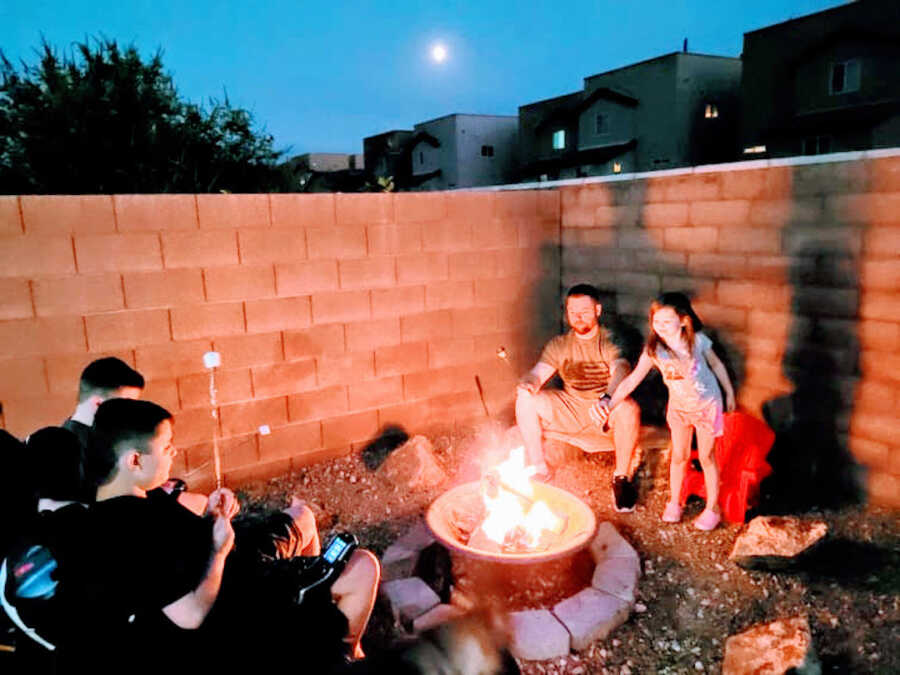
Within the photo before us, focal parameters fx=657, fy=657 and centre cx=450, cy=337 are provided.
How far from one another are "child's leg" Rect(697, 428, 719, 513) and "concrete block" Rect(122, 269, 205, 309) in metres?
3.73

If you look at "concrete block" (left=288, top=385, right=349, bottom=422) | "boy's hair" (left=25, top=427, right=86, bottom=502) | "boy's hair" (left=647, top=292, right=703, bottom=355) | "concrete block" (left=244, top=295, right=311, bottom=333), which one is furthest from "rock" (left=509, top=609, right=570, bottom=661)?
"concrete block" (left=244, top=295, right=311, bottom=333)

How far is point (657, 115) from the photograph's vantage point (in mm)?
28281

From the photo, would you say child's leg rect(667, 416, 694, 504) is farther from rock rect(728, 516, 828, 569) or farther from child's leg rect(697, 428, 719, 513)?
rock rect(728, 516, 828, 569)

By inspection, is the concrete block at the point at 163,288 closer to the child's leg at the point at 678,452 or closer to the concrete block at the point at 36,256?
the concrete block at the point at 36,256

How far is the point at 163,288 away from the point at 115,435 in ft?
9.09

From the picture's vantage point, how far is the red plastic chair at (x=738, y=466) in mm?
4484

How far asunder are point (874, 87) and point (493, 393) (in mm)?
23472

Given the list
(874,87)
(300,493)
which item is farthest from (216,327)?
(874,87)

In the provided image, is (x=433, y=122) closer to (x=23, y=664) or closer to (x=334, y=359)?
(x=334, y=359)

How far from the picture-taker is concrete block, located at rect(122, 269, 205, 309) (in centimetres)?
470

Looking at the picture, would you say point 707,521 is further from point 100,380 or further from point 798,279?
point 100,380

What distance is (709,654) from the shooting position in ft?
11.0

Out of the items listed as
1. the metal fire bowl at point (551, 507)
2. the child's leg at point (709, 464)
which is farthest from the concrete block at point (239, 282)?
the child's leg at point (709, 464)

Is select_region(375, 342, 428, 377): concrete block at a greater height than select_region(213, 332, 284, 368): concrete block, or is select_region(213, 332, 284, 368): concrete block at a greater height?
select_region(213, 332, 284, 368): concrete block
